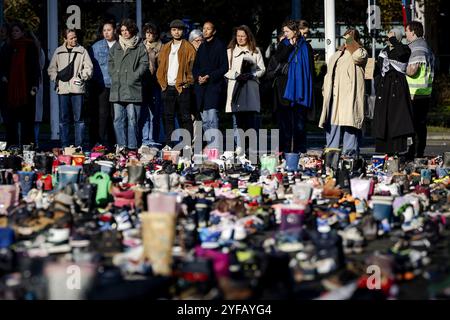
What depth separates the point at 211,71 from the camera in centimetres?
1750

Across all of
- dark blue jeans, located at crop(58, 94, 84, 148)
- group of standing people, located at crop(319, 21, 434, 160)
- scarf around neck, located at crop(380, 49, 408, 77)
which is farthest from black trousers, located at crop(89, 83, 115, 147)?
scarf around neck, located at crop(380, 49, 408, 77)

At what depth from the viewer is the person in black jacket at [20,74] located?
1845 centimetres

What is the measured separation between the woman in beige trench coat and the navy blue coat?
1.42 m

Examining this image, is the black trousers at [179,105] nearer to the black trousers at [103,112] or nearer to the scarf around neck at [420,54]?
the black trousers at [103,112]

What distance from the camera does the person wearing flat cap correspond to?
17828 mm

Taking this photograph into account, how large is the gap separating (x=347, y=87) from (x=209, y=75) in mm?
1863

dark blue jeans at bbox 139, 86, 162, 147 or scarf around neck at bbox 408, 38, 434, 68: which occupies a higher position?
scarf around neck at bbox 408, 38, 434, 68

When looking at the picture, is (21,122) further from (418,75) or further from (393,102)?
(418,75)

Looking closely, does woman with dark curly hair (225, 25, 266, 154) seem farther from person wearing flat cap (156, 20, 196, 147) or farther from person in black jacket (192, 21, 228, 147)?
person wearing flat cap (156, 20, 196, 147)

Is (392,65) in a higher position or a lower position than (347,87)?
higher

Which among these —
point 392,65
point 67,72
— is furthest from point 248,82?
point 67,72

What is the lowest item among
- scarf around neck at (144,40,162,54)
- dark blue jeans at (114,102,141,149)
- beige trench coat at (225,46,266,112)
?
dark blue jeans at (114,102,141,149)

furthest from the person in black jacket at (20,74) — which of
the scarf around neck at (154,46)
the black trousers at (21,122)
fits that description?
the scarf around neck at (154,46)

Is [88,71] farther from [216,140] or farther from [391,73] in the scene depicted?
[391,73]
